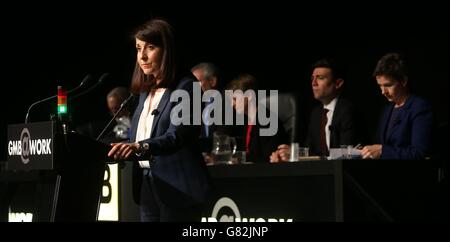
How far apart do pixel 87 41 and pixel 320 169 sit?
3628 millimetres

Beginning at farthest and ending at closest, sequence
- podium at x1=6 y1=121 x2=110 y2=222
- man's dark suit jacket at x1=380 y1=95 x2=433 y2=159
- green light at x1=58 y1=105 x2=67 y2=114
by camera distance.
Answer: man's dark suit jacket at x1=380 y1=95 x2=433 y2=159 < green light at x1=58 y1=105 x2=67 y2=114 < podium at x1=6 y1=121 x2=110 y2=222

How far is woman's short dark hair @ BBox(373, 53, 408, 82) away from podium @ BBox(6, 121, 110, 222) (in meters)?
1.75

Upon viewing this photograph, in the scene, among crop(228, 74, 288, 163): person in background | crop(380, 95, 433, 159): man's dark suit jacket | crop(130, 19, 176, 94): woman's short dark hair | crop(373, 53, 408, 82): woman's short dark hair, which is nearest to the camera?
crop(130, 19, 176, 94): woman's short dark hair

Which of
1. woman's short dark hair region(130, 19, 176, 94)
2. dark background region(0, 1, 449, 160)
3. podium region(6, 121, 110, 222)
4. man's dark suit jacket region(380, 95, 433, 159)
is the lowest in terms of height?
podium region(6, 121, 110, 222)

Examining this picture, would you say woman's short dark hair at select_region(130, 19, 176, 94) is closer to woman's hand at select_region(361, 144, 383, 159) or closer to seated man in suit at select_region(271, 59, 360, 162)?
A: woman's hand at select_region(361, 144, 383, 159)

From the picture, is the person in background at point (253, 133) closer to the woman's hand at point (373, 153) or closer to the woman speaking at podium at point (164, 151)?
the woman's hand at point (373, 153)

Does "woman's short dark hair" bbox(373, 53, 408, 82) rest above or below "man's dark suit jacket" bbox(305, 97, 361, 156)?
above

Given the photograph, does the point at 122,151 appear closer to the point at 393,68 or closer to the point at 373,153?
the point at 373,153

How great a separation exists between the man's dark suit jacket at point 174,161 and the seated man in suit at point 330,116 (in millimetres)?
1515

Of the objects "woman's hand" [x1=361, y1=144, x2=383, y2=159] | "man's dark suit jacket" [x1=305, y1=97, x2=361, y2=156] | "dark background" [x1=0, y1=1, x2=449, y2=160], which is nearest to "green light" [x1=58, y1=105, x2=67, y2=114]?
"woman's hand" [x1=361, y1=144, x2=383, y2=159]

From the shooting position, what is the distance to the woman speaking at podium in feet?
9.77

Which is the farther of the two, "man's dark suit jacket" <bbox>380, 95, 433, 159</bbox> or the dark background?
the dark background
